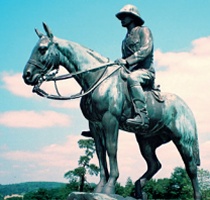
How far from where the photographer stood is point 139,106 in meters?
8.34

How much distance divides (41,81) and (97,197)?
2446 mm

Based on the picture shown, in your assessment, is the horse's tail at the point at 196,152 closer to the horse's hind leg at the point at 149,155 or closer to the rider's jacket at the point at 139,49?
the horse's hind leg at the point at 149,155

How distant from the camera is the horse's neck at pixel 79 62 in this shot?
330 inches

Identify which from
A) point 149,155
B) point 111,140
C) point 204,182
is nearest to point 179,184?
point 204,182

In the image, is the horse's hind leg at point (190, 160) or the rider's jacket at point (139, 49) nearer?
the rider's jacket at point (139, 49)

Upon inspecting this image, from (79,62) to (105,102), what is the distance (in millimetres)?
967

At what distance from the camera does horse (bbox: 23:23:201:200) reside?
8188mm

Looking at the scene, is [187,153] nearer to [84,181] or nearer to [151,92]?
[151,92]

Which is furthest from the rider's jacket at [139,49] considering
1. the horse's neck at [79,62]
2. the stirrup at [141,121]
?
the stirrup at [141,121]

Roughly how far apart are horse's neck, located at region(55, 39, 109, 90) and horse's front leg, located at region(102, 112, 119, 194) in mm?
818

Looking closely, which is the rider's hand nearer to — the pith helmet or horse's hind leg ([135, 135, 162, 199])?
the pith helmet

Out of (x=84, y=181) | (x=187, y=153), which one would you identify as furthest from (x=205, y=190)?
(x=187, y=153)

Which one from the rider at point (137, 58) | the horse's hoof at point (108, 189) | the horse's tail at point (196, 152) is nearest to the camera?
the horse's hoof at point (108, 189)

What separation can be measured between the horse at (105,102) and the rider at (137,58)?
0.68ft
